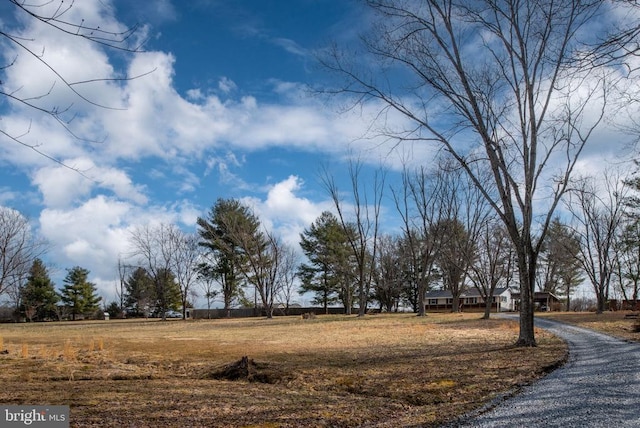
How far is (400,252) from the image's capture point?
5672 cm

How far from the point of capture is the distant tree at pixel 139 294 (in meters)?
61.6

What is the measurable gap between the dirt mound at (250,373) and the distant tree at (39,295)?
2059 inches

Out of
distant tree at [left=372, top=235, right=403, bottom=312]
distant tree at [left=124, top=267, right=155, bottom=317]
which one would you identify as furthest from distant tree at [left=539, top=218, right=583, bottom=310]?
distant tree at [left=124, top=267, right=155, bottom=317]

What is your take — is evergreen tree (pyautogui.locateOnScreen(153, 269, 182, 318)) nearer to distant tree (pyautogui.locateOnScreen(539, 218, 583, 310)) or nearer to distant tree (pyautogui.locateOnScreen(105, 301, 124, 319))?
distant tree (pyautogui.locateOnScreen(105, 301, 124, 319))

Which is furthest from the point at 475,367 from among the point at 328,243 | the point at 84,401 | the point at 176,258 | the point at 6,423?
the point at 328,243

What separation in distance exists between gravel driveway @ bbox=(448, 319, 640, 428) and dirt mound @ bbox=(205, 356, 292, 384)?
4412 millimetres

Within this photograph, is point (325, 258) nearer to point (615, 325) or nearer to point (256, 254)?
point (256, 254)

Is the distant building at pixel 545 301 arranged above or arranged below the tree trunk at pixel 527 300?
below

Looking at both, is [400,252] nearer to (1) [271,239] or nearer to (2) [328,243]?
(2) [328,243]

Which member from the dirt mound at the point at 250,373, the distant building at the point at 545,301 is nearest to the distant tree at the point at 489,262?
the distant building at the point at 545,301

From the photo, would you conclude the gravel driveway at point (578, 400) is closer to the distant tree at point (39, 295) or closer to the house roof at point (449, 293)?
the house roof at point (449, 293)

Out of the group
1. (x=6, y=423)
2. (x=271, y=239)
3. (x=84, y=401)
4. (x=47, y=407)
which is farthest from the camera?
(x=271, y=239)

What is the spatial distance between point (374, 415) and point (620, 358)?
6.79m

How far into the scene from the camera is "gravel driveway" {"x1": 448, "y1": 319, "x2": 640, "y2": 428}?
532 centimetres
